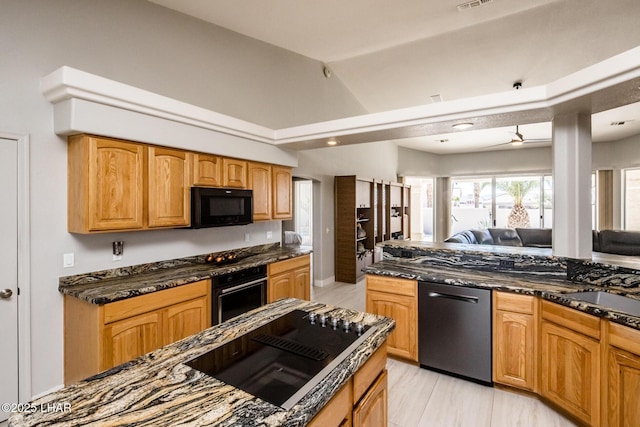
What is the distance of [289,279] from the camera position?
396cm

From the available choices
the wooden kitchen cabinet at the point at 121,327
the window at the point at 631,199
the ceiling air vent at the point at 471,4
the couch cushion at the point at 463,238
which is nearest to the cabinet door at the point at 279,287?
the wooden kitchen cabinet at the point at 121,327

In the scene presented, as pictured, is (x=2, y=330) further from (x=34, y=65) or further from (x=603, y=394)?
(x=603, y=394)

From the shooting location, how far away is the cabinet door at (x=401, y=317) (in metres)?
2.88

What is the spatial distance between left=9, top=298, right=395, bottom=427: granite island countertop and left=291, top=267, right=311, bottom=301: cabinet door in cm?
277

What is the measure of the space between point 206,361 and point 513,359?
2.42 meters

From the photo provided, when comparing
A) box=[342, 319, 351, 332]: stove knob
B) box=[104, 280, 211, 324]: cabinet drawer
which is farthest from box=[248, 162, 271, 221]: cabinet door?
box=[342, 319, 351, 332]: stove knob

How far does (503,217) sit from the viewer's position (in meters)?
8.55

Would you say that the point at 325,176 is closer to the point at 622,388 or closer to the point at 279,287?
the point at 279,287

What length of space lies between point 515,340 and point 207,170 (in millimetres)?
3221

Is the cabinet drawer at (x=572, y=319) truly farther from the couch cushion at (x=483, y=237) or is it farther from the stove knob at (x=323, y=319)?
the couch cushion at (x=483, y=237)

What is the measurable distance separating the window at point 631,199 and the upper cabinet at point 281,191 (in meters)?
7.46

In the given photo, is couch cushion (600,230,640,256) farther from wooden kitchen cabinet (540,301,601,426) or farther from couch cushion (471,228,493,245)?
wooden kitchen cabinet (540,301,601,426)

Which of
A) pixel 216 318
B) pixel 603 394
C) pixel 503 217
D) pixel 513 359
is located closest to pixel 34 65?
pixel 216 318

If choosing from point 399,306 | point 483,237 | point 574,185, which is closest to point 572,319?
point 574,185
